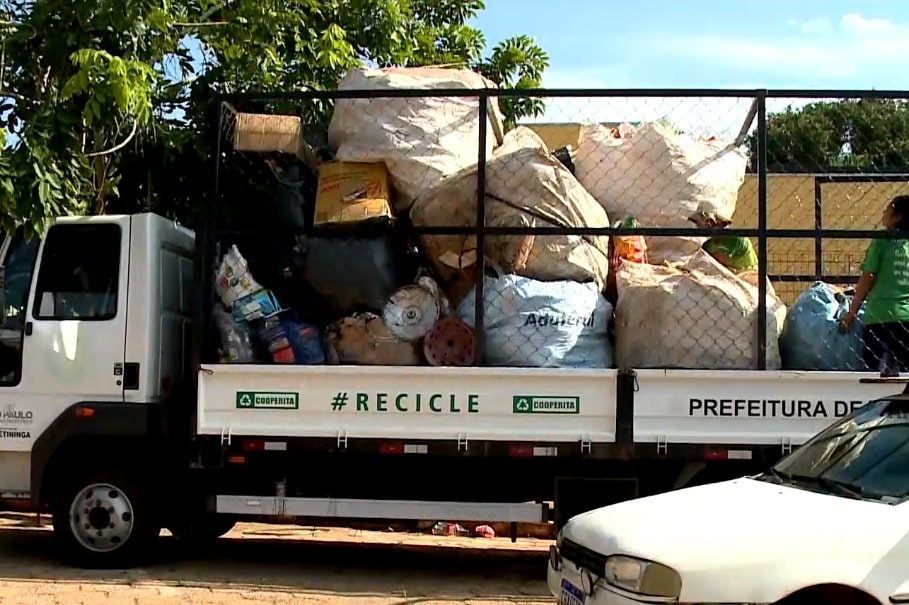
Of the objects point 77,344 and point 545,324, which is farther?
point 77,344

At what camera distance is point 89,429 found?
677 cm

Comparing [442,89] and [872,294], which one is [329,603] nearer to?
[442,89]

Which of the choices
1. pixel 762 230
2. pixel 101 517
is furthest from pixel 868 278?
pixel 101 517

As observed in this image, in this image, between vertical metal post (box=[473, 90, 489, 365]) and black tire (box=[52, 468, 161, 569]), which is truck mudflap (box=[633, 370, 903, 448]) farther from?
black tire (box=[52, 468, 161, 569])

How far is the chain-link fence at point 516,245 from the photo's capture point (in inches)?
253

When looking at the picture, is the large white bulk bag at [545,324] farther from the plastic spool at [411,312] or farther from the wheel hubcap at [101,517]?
the wheel hubcap at [101,517]

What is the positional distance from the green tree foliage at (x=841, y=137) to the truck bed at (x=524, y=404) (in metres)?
1.55

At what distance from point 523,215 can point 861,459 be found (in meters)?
2.78

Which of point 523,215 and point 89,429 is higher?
point 523,215

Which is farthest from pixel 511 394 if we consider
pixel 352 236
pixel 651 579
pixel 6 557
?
pixel 6 557

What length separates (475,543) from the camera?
29.8ft

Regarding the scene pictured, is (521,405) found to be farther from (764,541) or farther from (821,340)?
(764,541)

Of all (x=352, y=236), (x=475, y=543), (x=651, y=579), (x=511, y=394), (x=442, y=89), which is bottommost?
(x=475, y=543)

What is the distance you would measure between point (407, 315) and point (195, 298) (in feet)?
4.62
